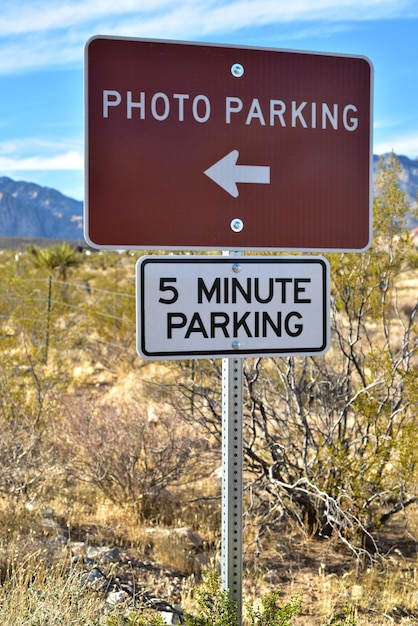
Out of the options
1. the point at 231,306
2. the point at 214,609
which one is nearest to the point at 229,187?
the point at 231,306

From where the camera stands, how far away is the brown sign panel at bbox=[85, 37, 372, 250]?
226cm

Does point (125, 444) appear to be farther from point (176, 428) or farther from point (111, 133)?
point (111, 133)

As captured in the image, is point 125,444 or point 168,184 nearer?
point 168,184

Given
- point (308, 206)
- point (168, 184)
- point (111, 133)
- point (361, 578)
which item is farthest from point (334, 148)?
point (361, 578)

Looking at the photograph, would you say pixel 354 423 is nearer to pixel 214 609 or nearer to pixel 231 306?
pixel 214 609

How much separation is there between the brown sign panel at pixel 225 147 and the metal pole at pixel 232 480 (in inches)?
17.4

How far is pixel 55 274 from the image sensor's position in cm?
2248

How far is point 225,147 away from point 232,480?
3.60 feet

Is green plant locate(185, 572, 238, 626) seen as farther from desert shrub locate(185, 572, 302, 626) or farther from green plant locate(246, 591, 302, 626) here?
green plant locate(246, 591, 302, 626)

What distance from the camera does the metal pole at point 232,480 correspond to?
2371 mm

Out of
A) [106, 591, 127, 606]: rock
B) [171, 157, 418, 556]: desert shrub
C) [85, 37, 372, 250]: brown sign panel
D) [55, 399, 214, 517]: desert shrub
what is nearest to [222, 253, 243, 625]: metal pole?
[85, 37, 372, 250]: brown sign panel

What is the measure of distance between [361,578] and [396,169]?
10.1 feet

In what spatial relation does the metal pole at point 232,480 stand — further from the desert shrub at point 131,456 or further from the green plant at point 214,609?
the desert shrub at point 131,456

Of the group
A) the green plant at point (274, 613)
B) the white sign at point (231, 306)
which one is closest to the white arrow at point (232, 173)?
the white sign at point (231, 306)
